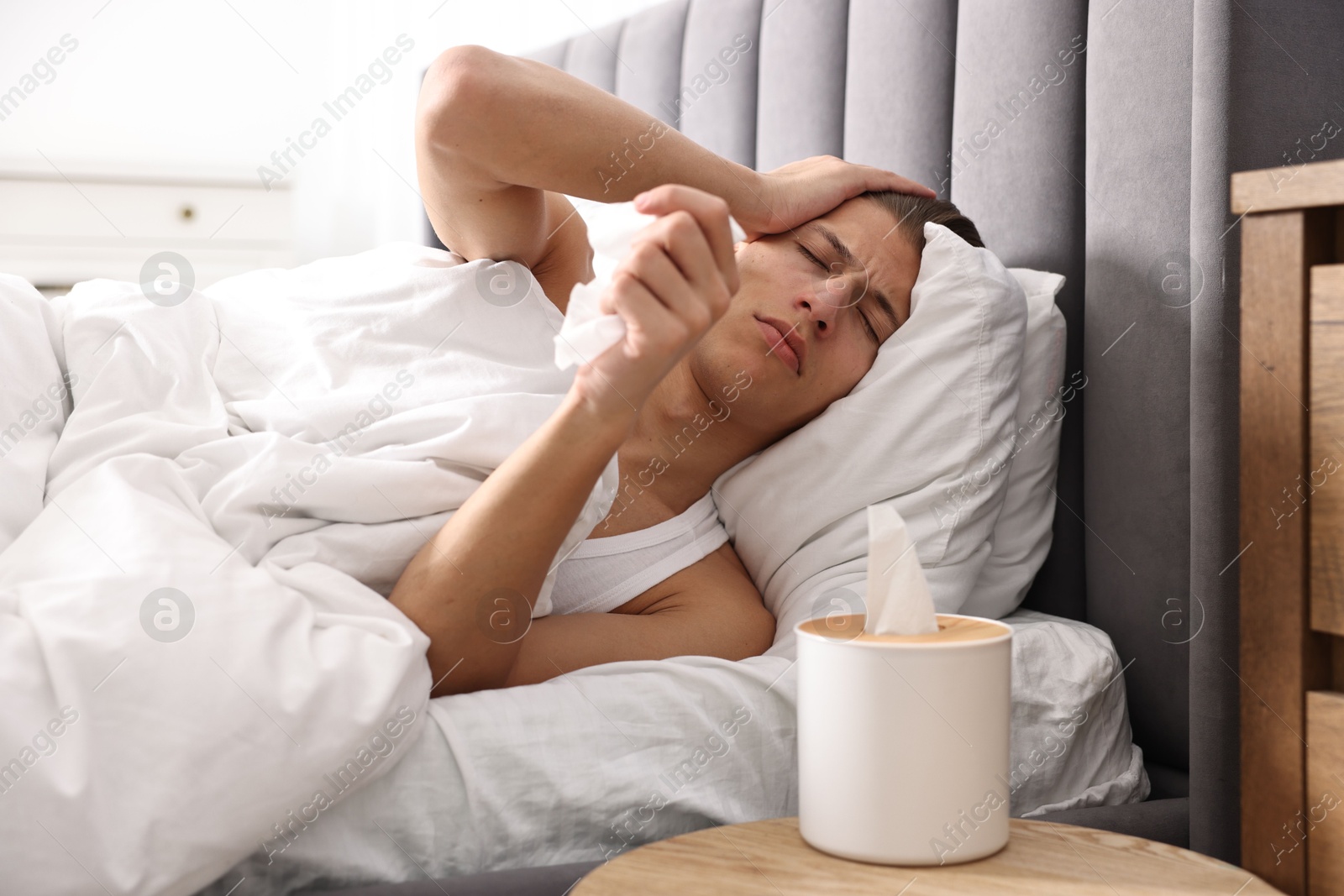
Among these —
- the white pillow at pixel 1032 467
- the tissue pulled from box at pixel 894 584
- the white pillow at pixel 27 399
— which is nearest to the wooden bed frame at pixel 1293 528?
the tissue pulled from box at pixel 894 584

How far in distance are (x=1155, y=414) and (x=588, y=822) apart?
0.65 meters

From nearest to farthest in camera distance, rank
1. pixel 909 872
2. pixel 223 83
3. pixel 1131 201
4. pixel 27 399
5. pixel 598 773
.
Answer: pixel 909 872 < pixel 598 773 < pixel 27 399 < pixel 1131 201 < pixel 223 83

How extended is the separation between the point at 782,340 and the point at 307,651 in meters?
0.58

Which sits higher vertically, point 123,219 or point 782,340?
point 123,219

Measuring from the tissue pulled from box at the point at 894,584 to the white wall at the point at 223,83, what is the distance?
7.52ft

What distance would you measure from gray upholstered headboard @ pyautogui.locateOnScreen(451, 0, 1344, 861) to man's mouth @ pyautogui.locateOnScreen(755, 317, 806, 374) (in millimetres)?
316

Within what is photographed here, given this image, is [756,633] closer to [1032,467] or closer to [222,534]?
[1032,467]

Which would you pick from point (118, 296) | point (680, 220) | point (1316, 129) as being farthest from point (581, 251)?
point (1316, 129)

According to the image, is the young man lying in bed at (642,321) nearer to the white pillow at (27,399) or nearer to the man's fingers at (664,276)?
the man's fingers at (664,276)

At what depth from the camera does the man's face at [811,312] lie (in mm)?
1068

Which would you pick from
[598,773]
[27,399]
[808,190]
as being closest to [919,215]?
[808,190]

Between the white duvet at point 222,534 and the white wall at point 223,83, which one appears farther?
the white wall at point 223,83

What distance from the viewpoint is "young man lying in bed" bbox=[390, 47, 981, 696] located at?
67 cm

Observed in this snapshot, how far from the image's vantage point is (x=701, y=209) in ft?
2.09
